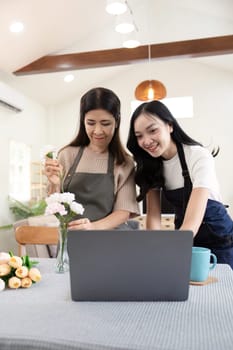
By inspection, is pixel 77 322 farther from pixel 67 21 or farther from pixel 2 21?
pixel 67 21

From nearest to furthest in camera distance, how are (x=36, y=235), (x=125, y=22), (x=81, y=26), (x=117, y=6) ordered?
(x=36, y=235) → (x=117, y=6) → (x=125, y=22) → (x=81, y=26)

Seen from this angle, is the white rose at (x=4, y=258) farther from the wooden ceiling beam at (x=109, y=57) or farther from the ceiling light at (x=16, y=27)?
the wooden ceiling beam at (x=109, y=57)

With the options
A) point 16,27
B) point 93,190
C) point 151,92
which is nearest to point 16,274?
point 93,190

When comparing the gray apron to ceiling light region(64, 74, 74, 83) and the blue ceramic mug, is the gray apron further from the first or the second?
ceiling light region(64, 74, 74, 83)

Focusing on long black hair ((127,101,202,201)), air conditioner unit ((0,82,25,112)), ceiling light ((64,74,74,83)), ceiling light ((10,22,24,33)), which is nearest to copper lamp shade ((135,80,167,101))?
ceiling light ((10,22,24,33))

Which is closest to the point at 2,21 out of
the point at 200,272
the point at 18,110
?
the point at 18,110

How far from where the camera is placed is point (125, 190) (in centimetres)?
123

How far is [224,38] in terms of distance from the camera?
14.2 ft

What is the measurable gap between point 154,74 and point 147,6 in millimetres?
1591

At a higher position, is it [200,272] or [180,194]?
A: [180,194]

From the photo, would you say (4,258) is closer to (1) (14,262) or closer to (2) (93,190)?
(1) (14,262)

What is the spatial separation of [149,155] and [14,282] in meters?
0.62

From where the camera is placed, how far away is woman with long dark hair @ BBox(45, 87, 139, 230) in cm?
123

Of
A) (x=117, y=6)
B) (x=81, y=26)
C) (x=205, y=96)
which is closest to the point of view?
(x=117, y=6)
